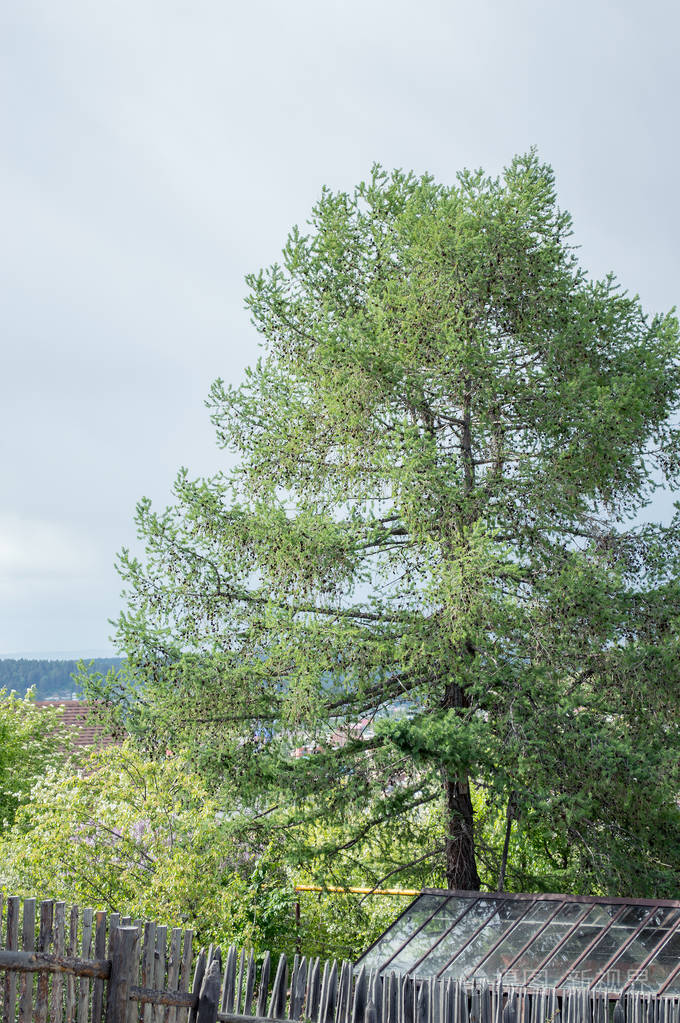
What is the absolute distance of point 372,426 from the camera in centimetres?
1100

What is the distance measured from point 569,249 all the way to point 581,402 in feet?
8.03

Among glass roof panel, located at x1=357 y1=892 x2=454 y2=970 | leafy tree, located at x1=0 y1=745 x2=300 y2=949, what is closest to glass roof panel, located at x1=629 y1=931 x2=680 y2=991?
glass roof panel, located at x1=357 y1=892 x2=454 y2=970

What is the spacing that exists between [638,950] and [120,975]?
14.7ft

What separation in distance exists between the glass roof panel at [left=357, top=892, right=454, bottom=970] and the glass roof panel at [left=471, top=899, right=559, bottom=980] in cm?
86

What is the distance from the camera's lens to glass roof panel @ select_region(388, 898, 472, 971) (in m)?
8.30

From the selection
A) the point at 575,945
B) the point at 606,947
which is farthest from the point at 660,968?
the point at 575,945

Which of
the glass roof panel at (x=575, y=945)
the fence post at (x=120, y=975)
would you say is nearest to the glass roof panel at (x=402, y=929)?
the glass roof panel at (x=575, y=945)

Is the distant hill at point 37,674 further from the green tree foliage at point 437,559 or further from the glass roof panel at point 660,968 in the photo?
the glass roof panel at point 660,968

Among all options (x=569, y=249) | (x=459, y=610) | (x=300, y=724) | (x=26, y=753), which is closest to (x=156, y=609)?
(x=300, y=724)

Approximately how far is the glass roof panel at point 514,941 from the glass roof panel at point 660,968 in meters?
1.00

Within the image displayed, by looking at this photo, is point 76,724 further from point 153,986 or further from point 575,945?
point 153,986

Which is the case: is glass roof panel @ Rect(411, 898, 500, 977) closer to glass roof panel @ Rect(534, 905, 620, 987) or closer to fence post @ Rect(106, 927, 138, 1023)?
glass roof panel @ Rect(534, 905, 620, 987)

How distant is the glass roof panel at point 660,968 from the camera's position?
749cm

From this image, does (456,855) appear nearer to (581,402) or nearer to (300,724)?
(300,724)
